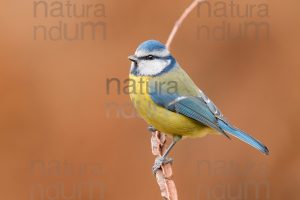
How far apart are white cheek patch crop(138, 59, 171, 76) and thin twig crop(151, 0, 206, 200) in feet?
0.91

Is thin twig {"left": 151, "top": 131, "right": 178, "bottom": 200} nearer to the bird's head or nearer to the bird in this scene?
the bird

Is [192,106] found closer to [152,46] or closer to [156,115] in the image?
[156,115]

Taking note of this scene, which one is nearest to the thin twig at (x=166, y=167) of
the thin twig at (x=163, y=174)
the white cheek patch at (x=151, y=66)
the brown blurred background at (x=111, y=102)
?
the thin twig at (x=163, y=174)

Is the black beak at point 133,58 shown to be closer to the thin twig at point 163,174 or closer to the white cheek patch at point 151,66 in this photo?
the white cheek patch at point 151,66

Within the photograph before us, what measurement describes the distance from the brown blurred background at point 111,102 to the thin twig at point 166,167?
46.0 inches

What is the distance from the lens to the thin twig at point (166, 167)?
2.28 meters

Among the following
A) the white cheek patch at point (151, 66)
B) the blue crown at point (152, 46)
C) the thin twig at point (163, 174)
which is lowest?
the thin twig at point (163, 174)

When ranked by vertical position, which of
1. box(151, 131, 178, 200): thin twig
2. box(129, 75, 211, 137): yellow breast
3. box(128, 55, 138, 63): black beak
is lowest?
box(151, 131, 178, 200): thin twig

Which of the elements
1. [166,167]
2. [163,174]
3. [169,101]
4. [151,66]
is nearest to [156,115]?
[169,101]

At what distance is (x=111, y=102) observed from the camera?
4250mm

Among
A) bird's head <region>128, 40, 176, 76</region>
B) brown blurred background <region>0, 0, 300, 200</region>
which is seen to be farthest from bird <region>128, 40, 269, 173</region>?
brown blurred background <region>0, 0, 300, 200</region>

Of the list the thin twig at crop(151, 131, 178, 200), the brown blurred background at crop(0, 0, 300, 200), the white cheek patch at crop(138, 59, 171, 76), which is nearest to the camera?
the thin twig at crop(151, 131, 178, 200)

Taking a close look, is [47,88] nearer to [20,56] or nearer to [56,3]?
[20,56]

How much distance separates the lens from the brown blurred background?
14.0 feet
